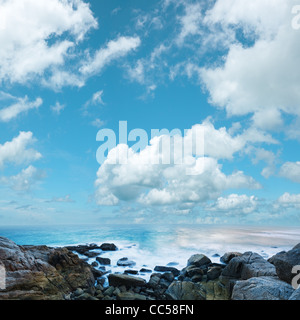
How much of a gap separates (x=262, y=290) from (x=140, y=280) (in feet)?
35.6

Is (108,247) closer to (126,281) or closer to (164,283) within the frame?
(164,283)

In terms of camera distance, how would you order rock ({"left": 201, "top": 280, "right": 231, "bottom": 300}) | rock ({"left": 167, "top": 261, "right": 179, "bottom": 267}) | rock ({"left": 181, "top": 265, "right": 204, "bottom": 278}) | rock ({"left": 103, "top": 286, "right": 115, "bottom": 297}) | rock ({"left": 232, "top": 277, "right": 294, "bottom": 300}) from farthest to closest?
rock ({"left": 167, "top": 261, "right": 179, "bottom": 267})
rock ({"left": 181, "top": 265, "right": 204, "bottom": 278})
rock ({"left": 103, "top": 286, "right": 115, "bottom": 297})
rock ({"left": 201, "top": 280, "right": 231, "bottom": 300})
rock ({"left": 232, "top": 277, "right": 294, "bottom": 300})

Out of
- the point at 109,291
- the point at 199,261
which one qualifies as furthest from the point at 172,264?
the point at 109,291

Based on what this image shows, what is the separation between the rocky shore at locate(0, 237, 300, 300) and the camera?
434 inches

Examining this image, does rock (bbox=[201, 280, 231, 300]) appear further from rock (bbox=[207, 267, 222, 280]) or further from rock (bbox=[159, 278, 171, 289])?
rock (bbox=[159, 278, 171, 289])

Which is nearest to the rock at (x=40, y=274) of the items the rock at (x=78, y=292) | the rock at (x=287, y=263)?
the rock at (x=78, y=292)

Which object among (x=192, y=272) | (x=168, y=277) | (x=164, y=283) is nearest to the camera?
(x=164, y=283)

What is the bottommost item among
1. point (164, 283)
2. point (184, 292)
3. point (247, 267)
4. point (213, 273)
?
point (164, 283)

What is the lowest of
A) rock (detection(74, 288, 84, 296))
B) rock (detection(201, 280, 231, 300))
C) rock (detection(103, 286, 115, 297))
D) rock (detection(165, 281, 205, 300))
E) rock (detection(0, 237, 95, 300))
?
rock (detection(201, 280, 231, 300))

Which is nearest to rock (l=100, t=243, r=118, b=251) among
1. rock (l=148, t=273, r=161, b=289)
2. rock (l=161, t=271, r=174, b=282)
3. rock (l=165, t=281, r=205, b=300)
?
rock (l=161, t=271, r=174, b=282)

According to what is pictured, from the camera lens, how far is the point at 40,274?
1382 cm
